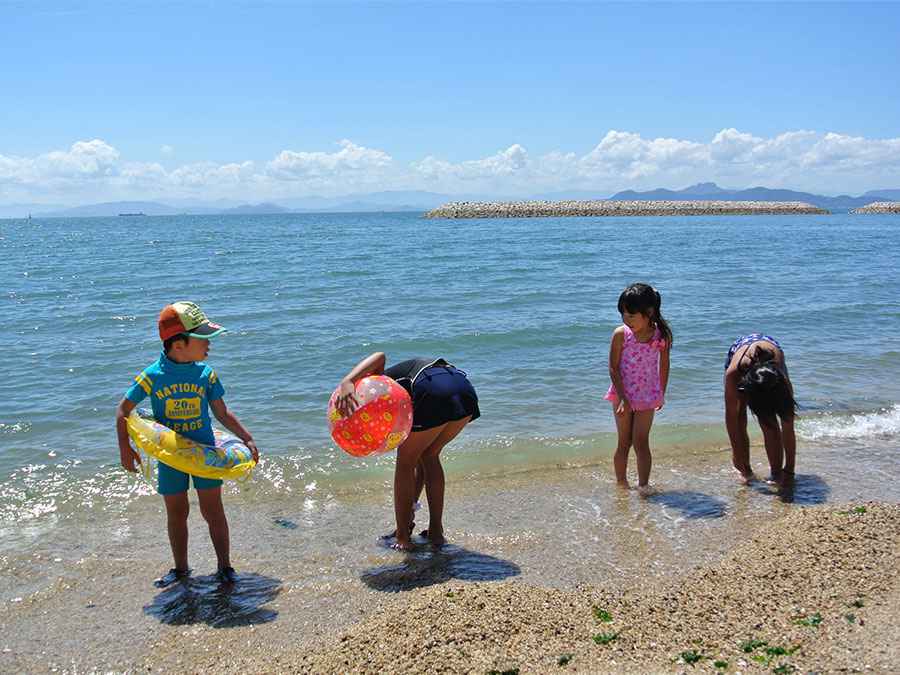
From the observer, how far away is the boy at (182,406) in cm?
478

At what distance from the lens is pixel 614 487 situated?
6.80 metres

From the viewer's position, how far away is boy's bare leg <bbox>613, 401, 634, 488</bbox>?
668 cm

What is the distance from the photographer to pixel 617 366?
6.53 m

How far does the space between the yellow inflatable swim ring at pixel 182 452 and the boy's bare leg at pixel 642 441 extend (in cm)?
336

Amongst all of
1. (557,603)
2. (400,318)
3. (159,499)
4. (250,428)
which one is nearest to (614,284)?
(400,318)

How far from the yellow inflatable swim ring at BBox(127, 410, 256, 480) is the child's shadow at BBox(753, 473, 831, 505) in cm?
433

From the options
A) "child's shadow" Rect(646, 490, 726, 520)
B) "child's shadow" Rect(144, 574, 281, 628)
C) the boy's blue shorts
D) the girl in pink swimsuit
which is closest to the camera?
"child's shadow" Rect(144, 574, 281, 628)

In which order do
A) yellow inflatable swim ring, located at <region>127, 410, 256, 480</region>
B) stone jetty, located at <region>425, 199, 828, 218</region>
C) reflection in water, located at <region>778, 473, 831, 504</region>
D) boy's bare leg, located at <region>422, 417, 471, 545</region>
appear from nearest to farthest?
yellow inflatable swim ring, located at <region>127, 410, 256, 480</region> < boy's bare leg, located at <region>422, 417, 471, 545</region> < reflection in water, located at <region>778, 473, 831, 504</region> < stone jetty, located at <region>425, 199, 828, 218</region>

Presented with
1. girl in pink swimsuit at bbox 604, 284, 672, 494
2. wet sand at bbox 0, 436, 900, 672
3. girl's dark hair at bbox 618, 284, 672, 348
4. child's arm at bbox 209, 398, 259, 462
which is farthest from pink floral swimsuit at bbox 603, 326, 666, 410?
child's arm at bbox 209, 398, 259, 462

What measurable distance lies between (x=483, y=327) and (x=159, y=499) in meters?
8.84

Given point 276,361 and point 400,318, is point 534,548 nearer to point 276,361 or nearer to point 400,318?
point 276,361

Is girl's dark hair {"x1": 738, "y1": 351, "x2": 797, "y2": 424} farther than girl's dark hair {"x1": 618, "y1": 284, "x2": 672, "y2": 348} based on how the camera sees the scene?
Yes

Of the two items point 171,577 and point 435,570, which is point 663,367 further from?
point 171,577

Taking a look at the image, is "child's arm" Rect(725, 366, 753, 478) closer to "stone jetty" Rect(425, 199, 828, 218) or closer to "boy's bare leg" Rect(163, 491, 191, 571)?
"boy's bare leg" Rect(163, 491, 191, 571)
